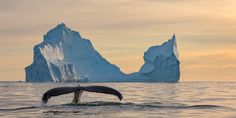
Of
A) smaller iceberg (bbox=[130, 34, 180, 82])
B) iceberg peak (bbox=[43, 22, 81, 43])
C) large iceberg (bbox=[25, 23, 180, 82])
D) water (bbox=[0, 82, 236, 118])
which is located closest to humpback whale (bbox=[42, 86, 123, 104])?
water (bbox=[0, 82, 236, 118])

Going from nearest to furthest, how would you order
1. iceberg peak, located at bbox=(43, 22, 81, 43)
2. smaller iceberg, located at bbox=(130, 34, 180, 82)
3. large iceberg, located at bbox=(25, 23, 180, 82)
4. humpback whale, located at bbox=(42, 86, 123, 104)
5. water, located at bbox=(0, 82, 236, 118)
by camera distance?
water, located at bbox=(0, 82, 236, 118), humpback whale, located at bbox=(42, 86, 123, 104), smaller iceberg, located at bbox=(130, 34, 180, 82), large iceberg, located at bbox=(25, 23, 180, 82), iceberg peak, located at bbox=(43, 22, 81, 43)

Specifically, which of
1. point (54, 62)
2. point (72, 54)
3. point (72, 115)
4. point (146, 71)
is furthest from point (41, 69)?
point (72, 115)

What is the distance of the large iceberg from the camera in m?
138

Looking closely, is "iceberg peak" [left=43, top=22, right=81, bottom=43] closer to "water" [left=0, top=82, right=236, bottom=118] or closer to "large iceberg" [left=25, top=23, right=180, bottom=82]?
"large iceberg" [left=25, top=23, right=180, bottom=82]

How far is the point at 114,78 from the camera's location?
156 m

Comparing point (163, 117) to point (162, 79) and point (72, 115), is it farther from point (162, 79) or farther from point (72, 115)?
point (162, 79)

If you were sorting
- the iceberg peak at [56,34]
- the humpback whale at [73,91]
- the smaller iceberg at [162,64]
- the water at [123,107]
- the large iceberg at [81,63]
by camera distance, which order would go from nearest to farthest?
the water at [123,107]
the humpback whale at [73,91]
the smaller iceberg at [162,64]
the large iceberg at [81,63]
the iceberg peak at [56,34]

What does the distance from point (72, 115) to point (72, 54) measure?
14408 centimetres

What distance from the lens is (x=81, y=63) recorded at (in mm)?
161500

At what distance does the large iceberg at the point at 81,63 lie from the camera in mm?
137625

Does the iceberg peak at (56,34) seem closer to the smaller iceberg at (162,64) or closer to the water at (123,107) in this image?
the smaller iceberg at (162,64)


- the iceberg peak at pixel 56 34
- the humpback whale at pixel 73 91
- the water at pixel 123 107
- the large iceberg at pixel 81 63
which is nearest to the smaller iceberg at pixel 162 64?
the large iceberg at pixel 81 63

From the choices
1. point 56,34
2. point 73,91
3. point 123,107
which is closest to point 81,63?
point 56,34

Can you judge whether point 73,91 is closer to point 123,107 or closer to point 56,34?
point 123,107
